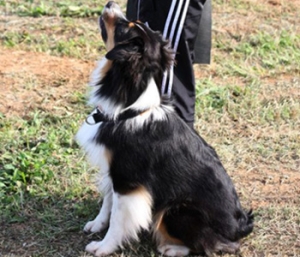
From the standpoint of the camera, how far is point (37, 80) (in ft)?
18.6

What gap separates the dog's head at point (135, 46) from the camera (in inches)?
126

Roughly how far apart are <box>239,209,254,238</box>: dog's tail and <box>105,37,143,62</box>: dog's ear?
120cm

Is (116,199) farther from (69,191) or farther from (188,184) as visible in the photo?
(69,191)

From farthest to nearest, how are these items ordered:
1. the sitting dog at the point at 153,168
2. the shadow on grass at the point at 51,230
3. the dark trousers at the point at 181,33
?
the dark trousers at the point at 181,33
the shadow on grass at the point at 51,230
the sitting dog at the point at 153,168

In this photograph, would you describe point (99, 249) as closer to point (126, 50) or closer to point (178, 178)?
point (178, 178)

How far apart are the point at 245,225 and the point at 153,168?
2.23 feet

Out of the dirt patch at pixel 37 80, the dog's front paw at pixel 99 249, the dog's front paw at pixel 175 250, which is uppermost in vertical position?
the dog's front paw at pixel 175 250

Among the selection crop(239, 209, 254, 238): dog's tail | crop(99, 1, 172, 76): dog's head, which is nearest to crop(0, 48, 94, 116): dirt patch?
crop(99, 1, 172, 76): dog's head

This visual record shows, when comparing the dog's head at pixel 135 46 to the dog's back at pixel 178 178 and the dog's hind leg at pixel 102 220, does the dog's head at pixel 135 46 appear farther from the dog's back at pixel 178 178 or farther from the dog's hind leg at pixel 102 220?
the dog's hind leg at pixel 102 220

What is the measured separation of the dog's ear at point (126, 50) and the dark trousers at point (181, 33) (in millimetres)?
609

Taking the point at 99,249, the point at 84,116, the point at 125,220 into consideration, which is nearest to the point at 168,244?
the point at 125,220

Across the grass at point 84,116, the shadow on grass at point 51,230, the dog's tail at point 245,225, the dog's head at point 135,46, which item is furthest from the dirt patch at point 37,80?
the dog's tail at point 245,225

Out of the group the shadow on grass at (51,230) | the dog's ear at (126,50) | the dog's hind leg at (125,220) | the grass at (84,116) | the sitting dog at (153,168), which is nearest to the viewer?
the dog's ear at (126,50)

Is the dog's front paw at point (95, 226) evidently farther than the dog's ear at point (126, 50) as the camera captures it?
Yes
